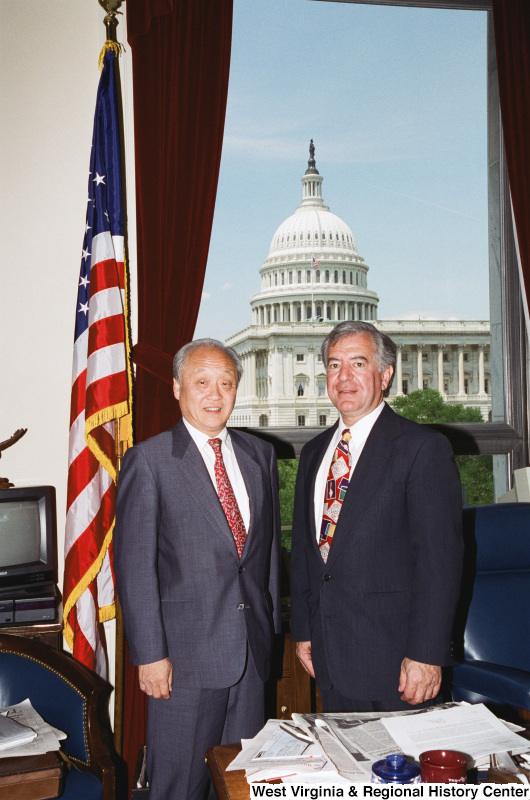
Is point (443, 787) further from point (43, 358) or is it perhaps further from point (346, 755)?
point (43, 358)

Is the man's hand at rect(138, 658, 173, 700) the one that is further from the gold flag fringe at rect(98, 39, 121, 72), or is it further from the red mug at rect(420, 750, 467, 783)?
the gold flag fringe at rect(98, 39, 121, 72)

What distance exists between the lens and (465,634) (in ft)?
8.63

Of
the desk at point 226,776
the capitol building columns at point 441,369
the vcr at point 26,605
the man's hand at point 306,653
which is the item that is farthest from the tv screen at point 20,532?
the capitol building columns at point 441,369

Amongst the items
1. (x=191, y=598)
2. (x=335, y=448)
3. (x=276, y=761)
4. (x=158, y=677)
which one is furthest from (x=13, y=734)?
(x=335, y=448)

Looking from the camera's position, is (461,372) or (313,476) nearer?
(313,476)

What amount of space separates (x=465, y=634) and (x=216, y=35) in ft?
8.93

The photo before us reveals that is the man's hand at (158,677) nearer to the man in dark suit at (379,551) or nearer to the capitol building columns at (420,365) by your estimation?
the man in dark suit at (379,551)

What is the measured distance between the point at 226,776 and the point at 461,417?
2579mm

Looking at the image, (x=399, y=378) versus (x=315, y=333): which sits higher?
(x=315, y=333)

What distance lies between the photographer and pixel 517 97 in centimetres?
346

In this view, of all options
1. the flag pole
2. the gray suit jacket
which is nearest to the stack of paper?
the gray suit jacket

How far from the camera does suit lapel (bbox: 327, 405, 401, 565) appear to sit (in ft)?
6.29

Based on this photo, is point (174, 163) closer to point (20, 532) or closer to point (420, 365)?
point (420, 365)

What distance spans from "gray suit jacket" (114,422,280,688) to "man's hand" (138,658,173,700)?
0.02 metres
